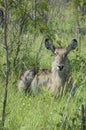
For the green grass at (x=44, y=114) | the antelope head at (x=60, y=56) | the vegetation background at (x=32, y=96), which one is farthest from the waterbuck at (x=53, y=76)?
the green grass at (x=44, y=114)

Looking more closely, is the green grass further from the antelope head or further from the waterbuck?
the waterbuck

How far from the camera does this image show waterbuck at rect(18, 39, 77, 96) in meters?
7.02

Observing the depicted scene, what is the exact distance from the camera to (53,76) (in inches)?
290

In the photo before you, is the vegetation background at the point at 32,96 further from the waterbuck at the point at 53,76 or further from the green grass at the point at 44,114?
the waterbuck at the point at 53,76

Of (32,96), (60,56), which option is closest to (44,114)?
(32,96)

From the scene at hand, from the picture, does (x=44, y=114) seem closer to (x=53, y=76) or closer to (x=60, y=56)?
(x=60, y=56)

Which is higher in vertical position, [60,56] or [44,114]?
[60,56]

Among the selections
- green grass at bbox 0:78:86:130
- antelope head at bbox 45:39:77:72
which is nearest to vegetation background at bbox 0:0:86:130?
green grass at bbox 0:78:86:130

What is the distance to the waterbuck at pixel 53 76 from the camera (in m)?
7.02

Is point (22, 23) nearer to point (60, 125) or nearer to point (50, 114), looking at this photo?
point (50, 114)

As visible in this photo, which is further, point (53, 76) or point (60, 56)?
point (53, 76)

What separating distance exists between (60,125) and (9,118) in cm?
80

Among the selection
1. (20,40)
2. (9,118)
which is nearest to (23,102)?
(9,118)

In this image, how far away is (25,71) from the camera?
777cm
